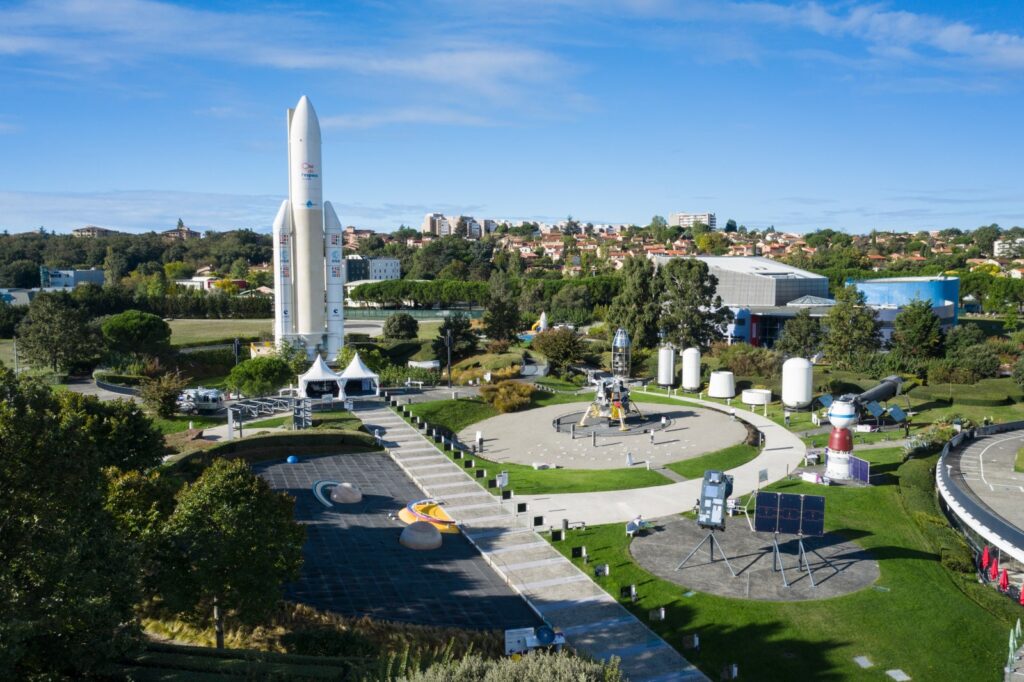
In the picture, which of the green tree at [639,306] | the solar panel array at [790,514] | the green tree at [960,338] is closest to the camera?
the solar panel array at [790,514]

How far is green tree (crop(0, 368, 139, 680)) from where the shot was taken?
14516 millimetres

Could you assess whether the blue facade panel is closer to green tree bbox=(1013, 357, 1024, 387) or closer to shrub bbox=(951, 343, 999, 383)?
shrub bbox=(951, 343, 999, 383)

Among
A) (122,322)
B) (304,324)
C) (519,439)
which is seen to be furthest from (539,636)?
(122,322)

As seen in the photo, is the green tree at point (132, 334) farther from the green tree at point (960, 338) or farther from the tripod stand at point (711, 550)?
the green tree at point (960, 338)

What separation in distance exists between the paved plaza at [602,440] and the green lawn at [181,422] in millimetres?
15656

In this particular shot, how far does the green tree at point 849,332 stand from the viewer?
66625 mm

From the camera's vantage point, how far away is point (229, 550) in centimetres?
1947

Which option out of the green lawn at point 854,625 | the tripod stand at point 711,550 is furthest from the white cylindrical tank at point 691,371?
the tripod stand at point 711,550

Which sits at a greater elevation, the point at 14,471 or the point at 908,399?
the point at 14,471

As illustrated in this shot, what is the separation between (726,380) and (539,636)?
130 ft

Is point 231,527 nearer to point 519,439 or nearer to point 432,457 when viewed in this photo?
A: point 432,457

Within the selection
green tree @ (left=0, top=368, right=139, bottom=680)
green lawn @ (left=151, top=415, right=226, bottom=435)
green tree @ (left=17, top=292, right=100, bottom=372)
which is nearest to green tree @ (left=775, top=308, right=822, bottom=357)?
green lawn @ (left=151, top=415, right=226, bottom=435)

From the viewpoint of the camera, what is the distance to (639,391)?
61.5 metres

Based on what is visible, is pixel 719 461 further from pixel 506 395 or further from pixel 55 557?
pixel 55 557
